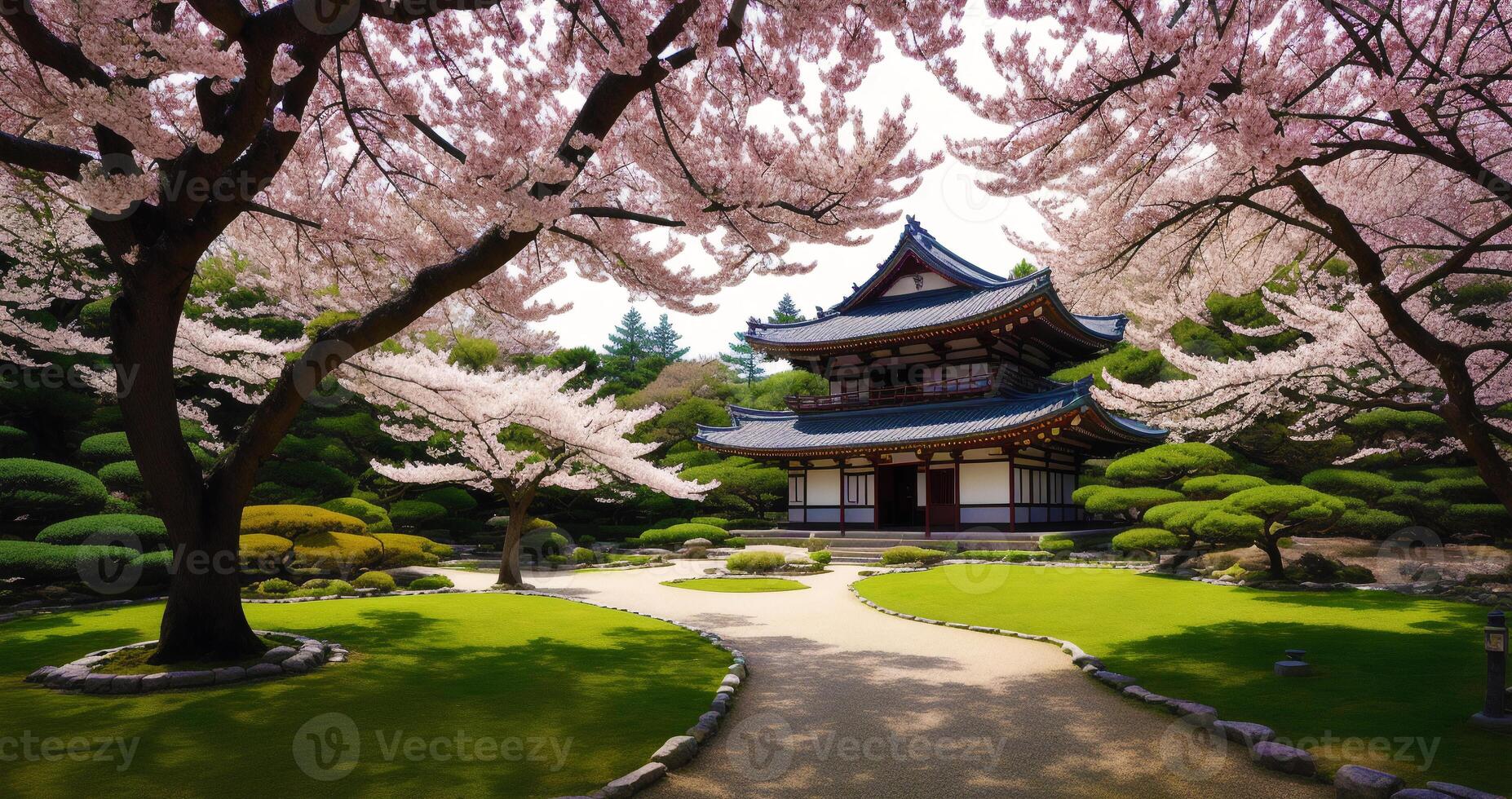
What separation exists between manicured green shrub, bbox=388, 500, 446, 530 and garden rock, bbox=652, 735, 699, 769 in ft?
67.5

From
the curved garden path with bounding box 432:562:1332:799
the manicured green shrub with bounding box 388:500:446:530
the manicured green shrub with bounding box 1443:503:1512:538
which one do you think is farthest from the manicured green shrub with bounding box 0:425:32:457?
the manicured green shrub with bounding box 1443:503:1512:538

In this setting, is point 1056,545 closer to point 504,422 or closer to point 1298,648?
point 1298,648

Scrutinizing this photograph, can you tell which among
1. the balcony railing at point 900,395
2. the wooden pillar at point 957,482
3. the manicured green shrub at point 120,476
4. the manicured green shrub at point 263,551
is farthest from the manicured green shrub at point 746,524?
the manicured green shrub at point 120,476

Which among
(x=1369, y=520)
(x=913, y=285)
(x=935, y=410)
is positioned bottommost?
(x=1369, y=520)

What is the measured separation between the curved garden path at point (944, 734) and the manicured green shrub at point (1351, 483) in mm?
11918

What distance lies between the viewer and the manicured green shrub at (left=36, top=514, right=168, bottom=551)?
10.8m

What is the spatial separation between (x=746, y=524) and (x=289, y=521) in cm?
1677

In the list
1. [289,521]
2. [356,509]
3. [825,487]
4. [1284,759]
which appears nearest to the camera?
[1284,759]

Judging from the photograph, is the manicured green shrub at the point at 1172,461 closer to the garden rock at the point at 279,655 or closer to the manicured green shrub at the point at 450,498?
the garden rock at the point at 279,655

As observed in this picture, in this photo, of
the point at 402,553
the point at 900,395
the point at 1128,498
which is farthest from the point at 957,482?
the point at 402,553

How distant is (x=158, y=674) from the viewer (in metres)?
5.93

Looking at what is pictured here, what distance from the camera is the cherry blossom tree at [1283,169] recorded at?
5.82m

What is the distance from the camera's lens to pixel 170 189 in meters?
6.12

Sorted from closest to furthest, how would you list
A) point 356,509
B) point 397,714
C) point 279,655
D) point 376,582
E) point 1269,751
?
point 1269,751 → point 397,714 → point 279,655 → point 376,582 → point 356,509
